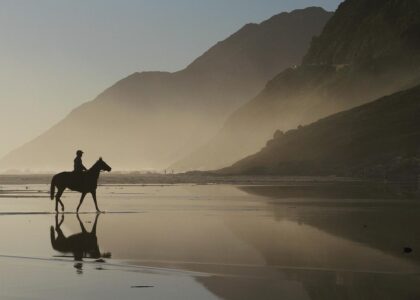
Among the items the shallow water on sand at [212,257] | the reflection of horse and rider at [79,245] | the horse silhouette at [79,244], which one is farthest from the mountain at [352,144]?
the horse silhouette at [79,244]

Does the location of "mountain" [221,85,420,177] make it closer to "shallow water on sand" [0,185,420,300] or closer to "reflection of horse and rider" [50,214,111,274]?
"shallow water on sand" [0,185,420,300]

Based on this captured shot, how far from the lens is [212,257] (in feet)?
57.1

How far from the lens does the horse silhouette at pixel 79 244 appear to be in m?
18.1

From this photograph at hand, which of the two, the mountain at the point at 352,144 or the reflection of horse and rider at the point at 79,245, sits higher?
the mountain at the point at 352,144

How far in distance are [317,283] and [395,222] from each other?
1475 cm

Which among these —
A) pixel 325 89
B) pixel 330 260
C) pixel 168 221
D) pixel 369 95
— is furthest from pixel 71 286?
pixel 325 89

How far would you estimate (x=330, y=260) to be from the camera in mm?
16781

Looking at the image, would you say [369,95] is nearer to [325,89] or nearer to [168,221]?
[325,89]

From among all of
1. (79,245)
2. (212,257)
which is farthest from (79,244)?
(212,257)

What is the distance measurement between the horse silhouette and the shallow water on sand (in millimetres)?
30

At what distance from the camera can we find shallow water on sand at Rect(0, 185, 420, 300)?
12922mm

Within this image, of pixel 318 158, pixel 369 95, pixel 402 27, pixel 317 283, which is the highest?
pixel 402 27

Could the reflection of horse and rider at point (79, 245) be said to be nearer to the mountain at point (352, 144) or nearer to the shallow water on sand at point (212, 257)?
the shallow water on sand at point (212, 257)

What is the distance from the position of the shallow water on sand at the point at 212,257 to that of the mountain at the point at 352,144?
3727 inches
